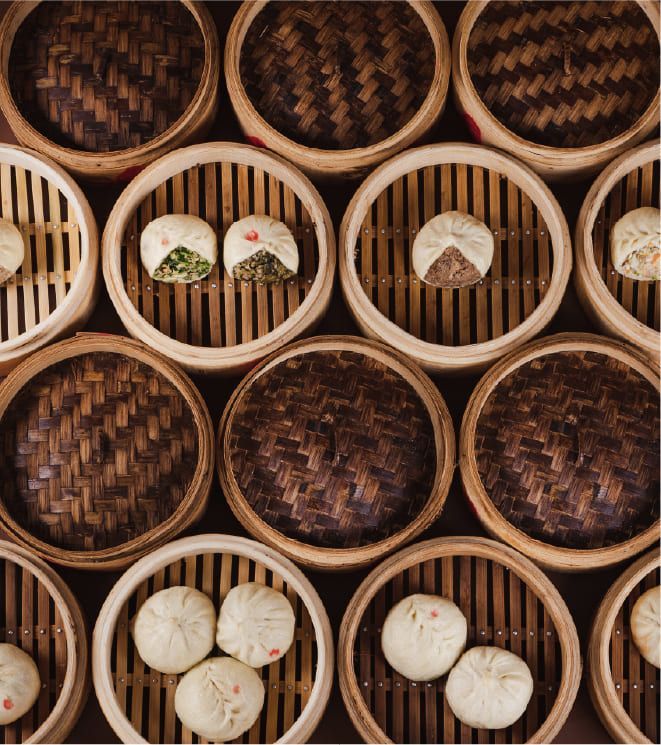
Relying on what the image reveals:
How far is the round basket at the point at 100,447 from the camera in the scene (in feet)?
6.38

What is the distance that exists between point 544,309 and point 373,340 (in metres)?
0.44

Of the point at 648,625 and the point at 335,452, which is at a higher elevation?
the point at 335,452

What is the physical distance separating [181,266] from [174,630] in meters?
0.89

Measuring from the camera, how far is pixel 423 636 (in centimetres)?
187

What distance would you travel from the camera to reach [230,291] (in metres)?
2.04

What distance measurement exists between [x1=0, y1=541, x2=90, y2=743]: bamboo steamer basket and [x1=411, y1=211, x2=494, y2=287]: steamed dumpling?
120 cm

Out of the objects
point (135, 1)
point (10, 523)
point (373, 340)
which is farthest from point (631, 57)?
point (10, 523)

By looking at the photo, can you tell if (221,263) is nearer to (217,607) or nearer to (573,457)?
(217,607)

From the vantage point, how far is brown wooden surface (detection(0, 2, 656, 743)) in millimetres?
2098

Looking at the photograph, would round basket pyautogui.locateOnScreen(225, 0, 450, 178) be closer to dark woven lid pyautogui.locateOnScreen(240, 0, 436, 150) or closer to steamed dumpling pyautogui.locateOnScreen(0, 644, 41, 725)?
dark woven lid pyautogui.locateOnScreen(240, 0, 436, 150)

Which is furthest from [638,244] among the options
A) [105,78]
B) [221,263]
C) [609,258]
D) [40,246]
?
[40,246]

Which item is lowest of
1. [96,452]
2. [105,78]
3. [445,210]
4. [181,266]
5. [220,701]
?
[220,701]

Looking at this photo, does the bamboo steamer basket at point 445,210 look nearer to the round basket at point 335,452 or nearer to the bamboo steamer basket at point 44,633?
the round basket at point 335,452

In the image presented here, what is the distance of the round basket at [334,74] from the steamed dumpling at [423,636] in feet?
3.70
